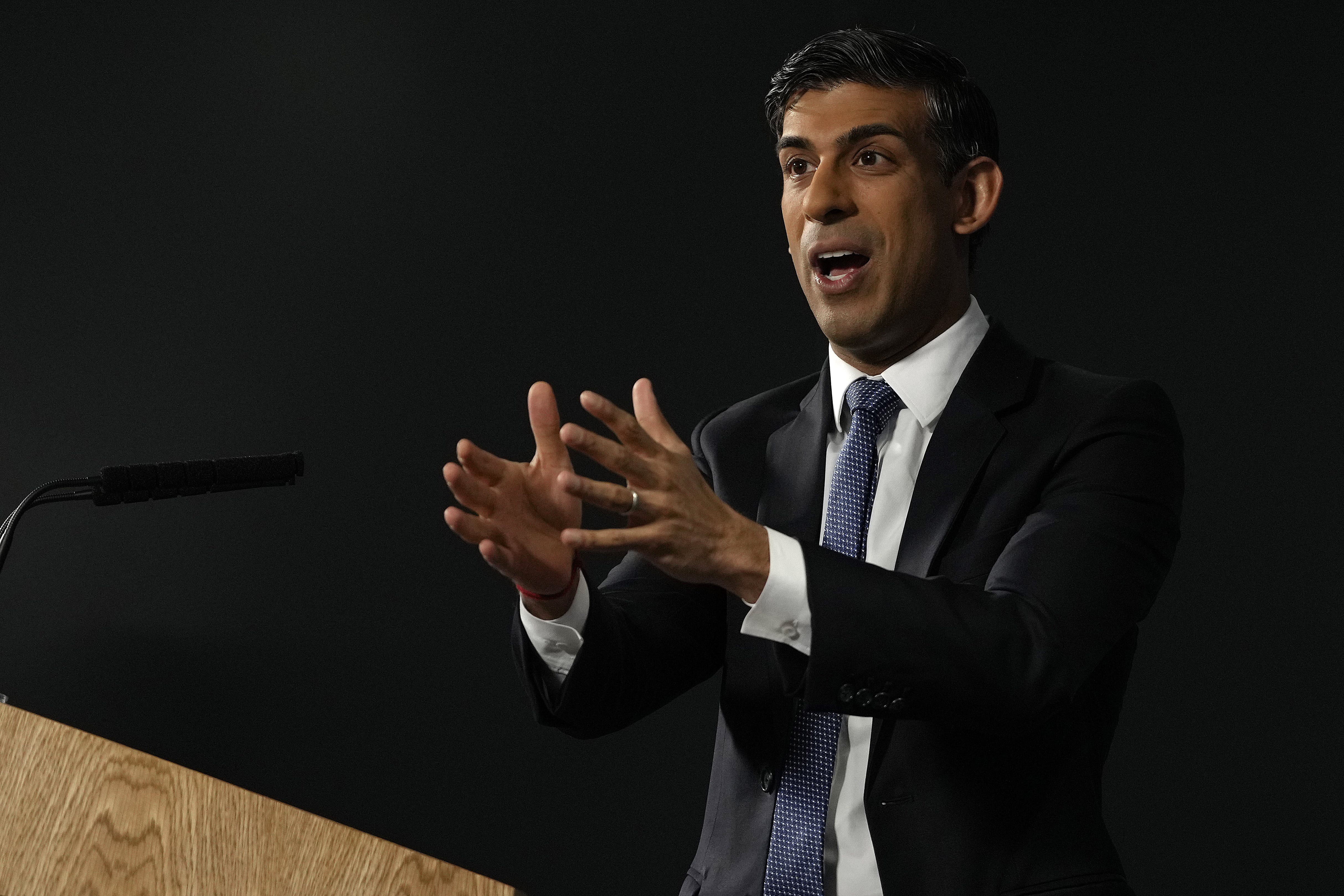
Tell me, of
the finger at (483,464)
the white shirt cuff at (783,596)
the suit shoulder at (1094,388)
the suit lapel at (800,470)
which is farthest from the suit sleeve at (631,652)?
the suit shoulder at (1094,388)

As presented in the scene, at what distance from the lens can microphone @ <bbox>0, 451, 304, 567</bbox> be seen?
5.58 feet

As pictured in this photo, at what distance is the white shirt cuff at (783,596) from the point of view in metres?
1.08

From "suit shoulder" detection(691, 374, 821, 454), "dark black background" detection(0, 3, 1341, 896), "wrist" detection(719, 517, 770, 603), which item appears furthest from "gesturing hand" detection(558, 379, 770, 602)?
"dark black background" detection(0, 3, 1341, 896)

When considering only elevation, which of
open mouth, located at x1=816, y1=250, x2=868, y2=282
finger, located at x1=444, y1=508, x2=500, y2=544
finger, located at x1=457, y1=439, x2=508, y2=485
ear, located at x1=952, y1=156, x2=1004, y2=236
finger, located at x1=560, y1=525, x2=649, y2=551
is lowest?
finger, located at x1=444, y1=508, x2=500, y2=544

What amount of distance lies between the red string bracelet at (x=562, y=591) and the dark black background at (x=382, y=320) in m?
1.63

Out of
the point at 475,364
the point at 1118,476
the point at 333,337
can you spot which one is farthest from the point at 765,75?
the point at 1118,476

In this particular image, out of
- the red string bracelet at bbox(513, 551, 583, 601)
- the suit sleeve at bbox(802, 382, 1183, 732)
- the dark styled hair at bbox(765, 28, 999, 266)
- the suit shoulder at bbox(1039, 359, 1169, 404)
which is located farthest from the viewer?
the dark styled hair at bbox(765, 28, 999, 266)

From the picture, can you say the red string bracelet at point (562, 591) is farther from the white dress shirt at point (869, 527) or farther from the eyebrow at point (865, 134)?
the eyebrow at point (865, 134)

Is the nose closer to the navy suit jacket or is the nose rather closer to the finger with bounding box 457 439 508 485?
the navy suit jacket

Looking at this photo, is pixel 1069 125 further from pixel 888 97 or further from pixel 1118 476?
pixel 1118 476

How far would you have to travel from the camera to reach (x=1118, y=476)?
136cm

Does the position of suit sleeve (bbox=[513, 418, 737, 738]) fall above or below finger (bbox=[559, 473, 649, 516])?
below

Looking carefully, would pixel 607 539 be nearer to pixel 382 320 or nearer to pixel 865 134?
pixel 865 134

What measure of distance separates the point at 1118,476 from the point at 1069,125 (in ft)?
5.34
